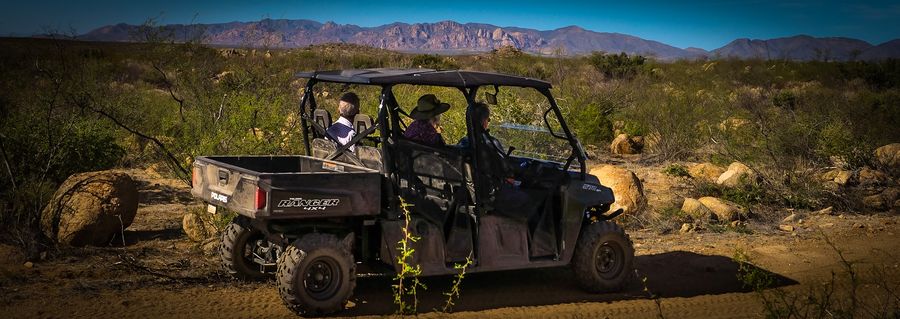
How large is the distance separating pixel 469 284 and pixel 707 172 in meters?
8.73

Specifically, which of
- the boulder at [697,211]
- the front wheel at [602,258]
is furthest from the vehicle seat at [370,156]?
the boulder at [697,211]

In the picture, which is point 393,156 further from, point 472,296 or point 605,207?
point 605,207

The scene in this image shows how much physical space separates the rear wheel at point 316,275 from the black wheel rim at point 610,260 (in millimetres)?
2422

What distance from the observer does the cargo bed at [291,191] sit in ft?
22.9

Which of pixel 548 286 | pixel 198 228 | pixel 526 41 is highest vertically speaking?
pixel 526 41

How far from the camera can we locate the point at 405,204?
22.2 feet

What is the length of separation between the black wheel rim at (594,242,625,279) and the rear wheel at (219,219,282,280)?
9.40 ft

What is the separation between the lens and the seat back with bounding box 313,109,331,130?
27.9ft

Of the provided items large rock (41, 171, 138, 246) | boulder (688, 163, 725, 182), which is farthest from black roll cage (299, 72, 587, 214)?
boulder (688, 163, 725, 182)

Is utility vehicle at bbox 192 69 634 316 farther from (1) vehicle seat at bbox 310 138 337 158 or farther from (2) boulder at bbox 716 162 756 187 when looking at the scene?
(2) boulder at bbox 716 162 756 187

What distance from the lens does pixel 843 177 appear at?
48.5 feet

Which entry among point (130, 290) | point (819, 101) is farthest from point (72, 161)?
point (819, 101)

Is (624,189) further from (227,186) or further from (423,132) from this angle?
(227,186)

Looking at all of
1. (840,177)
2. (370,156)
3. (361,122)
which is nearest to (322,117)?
(361,122)
